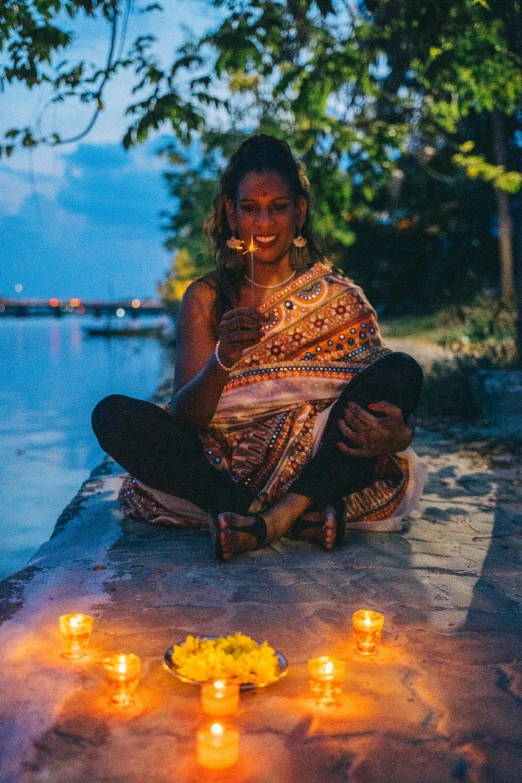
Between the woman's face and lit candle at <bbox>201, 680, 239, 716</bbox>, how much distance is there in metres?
2.09

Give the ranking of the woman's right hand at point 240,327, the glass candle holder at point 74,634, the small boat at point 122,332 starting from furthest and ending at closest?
the small boat at point 122,332 → the woman's right hand at point 240,327 → the glass candle holder at point 74,634

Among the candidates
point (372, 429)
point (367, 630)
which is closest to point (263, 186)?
point (372, 429)

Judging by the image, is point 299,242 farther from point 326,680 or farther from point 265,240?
point 326,680

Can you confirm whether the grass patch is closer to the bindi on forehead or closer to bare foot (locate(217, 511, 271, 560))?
the bindi on forehead

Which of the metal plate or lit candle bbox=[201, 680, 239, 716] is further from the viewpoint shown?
the metal plate

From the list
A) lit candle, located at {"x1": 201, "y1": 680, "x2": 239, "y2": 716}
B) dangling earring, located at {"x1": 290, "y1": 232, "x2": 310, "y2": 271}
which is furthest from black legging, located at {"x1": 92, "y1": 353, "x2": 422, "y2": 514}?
lit candle, located at {"x1": 201, "y1": 680, "x2": 239, "y2": 716}

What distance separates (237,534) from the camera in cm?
301

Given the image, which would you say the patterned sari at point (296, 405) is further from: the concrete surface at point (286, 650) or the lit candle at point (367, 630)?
the lit candle at point (367, 630)

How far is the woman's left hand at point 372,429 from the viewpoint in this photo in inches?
122

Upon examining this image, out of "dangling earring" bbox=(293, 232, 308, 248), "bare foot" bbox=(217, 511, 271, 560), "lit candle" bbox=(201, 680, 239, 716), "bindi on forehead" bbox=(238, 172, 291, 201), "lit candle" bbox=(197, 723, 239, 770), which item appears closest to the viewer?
"lit candle" bbox=(197, 723, 239, 770)

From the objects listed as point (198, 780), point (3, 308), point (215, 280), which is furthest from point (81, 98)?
point (3, 308)

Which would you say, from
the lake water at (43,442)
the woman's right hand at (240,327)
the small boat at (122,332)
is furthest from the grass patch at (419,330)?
the small boat at (122,332)

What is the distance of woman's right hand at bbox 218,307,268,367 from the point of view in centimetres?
283

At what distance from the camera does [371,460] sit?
3322mm
